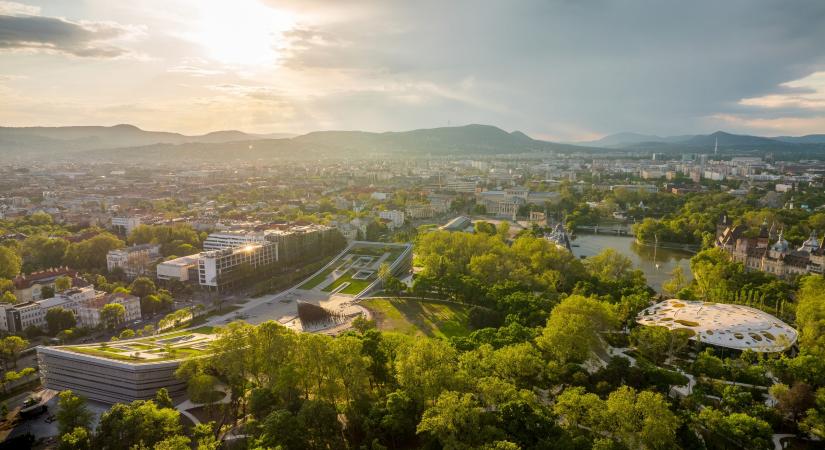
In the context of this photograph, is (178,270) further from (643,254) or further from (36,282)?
(643,254)

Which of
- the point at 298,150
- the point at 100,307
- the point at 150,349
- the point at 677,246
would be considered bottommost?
the point at 677,246

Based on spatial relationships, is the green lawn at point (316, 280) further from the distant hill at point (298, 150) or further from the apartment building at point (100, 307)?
the distant hill at point (298, 150)

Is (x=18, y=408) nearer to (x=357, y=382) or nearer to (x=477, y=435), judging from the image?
(x=357, y=382)

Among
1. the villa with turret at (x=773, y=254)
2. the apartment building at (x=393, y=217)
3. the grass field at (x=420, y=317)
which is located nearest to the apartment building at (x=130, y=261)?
the grass field at (x=420, y=317)

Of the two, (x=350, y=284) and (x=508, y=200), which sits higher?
(x=508, y=200)

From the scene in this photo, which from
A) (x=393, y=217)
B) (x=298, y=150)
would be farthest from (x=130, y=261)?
(x=298, y=150)

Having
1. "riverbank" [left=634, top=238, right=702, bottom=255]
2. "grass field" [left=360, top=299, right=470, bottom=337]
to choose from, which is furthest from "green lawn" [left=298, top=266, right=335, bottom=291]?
"riverbank" [left=634, top=238, right=702, bottom=255]
